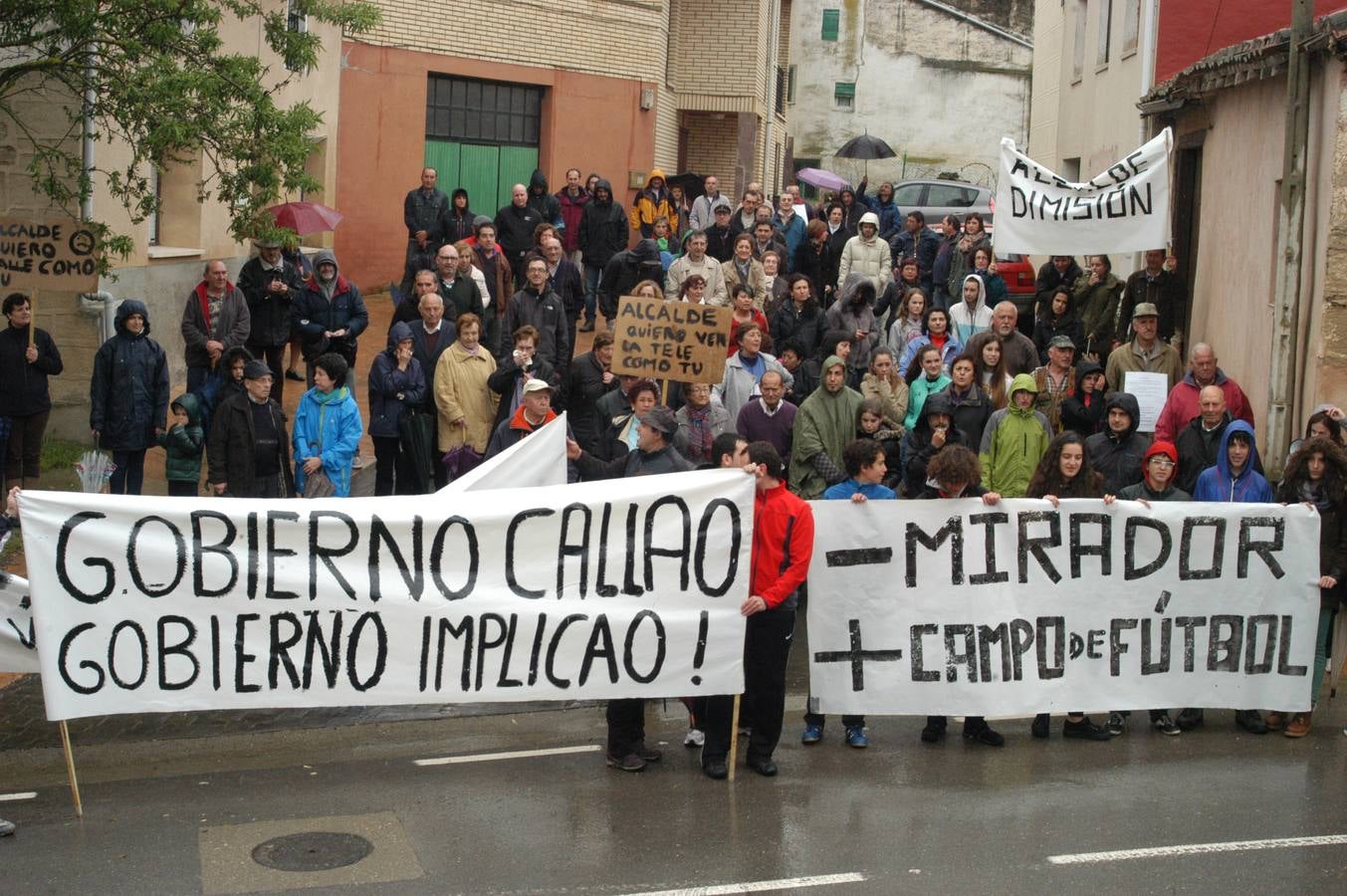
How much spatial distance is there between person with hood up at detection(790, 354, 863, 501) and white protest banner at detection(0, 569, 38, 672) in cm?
548

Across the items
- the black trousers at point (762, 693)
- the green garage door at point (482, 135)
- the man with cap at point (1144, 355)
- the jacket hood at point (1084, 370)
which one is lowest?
the black trousers at point (762, 693)

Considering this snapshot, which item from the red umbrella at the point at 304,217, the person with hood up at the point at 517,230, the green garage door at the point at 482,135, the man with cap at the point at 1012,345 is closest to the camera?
the man with cap at the point at 1012,345

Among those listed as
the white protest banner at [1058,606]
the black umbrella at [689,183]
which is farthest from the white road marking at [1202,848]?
the black umbrella at [689,183]

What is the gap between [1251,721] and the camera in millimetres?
9672

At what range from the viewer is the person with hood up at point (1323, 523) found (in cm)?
954

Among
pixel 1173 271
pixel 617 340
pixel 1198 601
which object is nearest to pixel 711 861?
pixel 1198 601

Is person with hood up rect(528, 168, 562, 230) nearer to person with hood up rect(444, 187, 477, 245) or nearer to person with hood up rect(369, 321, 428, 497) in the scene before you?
person with hood up rect(444, 187, 477, 245)

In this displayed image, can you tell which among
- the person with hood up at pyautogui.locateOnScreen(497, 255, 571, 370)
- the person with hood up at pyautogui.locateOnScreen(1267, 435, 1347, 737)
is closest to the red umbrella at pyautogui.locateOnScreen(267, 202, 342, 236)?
the person with hood up at pyautogui.locateOnScreen(497, 255, 571, 370)

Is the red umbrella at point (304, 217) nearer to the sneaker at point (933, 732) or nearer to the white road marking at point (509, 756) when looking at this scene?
the white road marking at point (509, 756)

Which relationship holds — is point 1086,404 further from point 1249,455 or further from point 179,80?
point 179,80

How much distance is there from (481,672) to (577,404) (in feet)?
15.5

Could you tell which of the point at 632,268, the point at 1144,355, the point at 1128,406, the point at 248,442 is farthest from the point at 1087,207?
the point at 248,442

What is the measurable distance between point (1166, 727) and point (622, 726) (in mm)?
3296

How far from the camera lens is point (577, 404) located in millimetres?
12836
